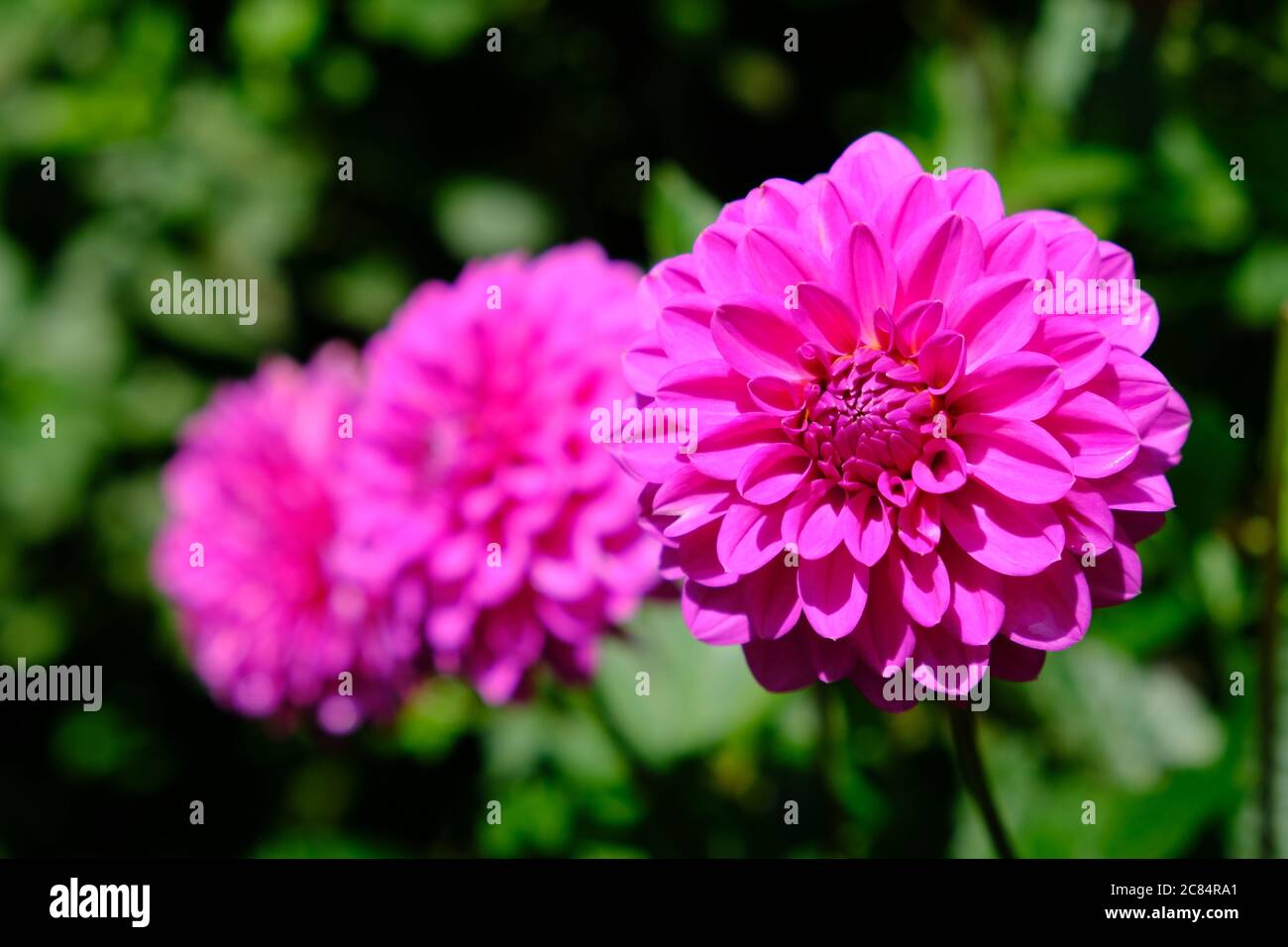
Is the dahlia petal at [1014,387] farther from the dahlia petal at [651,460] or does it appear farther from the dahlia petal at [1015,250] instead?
the dahlia petal at [651,460]

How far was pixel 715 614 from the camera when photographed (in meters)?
1.05

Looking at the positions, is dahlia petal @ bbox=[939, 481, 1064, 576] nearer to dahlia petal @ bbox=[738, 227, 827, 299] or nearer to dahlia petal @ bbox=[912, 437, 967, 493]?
dahlia petal @ bbox=[912, 437, 967, 493]

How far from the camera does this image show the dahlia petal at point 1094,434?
3.11 feet

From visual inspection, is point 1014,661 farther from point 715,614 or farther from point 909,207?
point 909,207

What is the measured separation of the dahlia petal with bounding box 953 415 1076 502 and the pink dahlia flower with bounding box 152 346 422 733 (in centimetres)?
92

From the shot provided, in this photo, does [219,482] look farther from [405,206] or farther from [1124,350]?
[1124,350]

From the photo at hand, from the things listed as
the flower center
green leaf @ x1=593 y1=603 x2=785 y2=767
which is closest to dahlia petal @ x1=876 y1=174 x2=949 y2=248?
the flower center

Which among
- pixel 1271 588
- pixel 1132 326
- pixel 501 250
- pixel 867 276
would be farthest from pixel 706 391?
pixel 501 250

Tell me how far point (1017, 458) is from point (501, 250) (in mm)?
1564

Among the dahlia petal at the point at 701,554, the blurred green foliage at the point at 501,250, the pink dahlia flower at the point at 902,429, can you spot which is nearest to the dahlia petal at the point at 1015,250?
the pink dahlia flower at the point at 902,429

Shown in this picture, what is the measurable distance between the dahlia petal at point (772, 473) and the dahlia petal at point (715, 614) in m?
0.10

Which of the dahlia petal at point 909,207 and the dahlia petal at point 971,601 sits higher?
the dahlia petal at point 909,207

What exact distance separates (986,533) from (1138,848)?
0.59 metres

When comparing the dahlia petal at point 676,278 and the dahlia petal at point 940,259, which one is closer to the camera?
the dahlia petal at point 940,259
